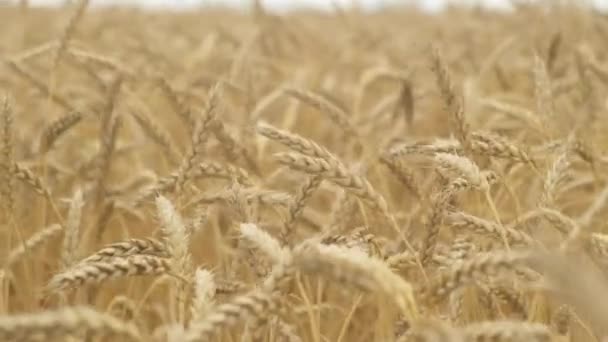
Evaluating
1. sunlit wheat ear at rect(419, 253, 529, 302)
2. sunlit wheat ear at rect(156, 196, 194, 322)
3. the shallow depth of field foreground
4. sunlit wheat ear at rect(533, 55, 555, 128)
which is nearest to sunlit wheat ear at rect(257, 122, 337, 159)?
the shallow depth of field foreground

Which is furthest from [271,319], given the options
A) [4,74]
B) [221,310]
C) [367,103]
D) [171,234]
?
[367,103]

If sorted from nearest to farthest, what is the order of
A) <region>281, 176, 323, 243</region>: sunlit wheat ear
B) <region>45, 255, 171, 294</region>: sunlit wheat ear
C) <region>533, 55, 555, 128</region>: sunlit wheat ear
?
1. <region>45, 255, 171, 294</region>: sunlit wheat ear
2. <region>281, 176, 323, 243</region>: sunlit wheat ear
3. <region>533, 55, 555, 128</region>: sunlit wheat ear

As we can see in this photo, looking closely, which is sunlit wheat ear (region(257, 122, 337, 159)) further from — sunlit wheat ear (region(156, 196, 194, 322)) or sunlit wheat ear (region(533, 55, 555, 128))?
sunlit wheat ear (region(533, 55, 555, 128))

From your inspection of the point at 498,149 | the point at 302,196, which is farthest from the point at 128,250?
the point at 498,149

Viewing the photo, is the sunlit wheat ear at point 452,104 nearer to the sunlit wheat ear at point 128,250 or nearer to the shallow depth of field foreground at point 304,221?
the shallow depth of field foreground at point 304,221

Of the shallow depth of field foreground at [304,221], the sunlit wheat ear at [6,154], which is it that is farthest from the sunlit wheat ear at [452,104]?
the sunlit wheat ear at [6,154]

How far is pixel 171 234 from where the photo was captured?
120 cm

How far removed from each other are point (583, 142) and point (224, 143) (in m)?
0.69

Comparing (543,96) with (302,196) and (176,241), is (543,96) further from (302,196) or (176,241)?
(176,241)

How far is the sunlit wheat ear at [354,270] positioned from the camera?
87 cm

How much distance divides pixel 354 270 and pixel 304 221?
3.76ft

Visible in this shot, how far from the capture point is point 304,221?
205 cm

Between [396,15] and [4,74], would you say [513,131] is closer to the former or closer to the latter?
[4,74]

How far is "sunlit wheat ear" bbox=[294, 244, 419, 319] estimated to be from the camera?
875 mm
